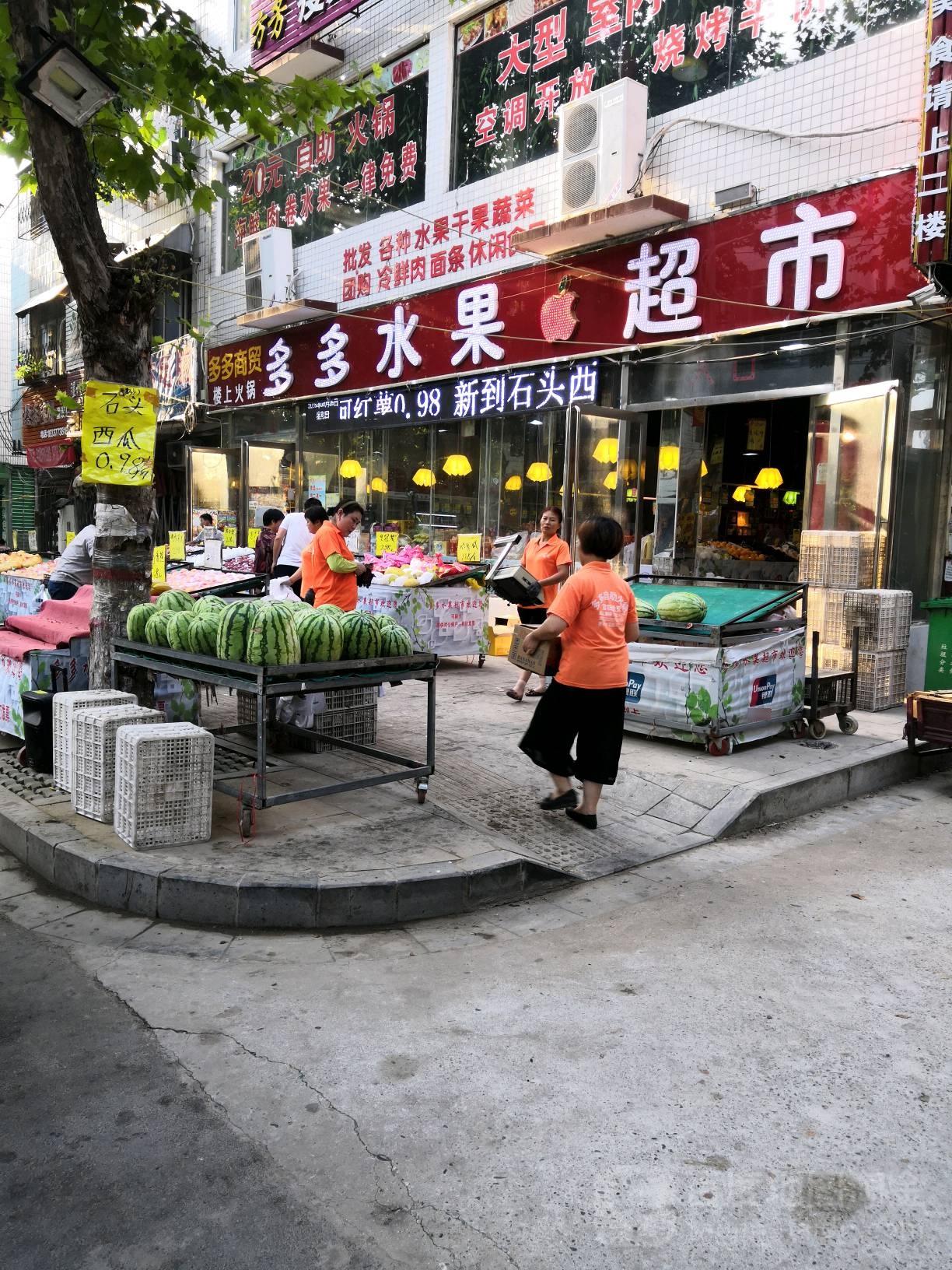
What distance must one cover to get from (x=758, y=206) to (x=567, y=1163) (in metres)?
10.6

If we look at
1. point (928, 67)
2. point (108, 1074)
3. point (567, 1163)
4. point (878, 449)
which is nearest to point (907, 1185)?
point (567, 1163)

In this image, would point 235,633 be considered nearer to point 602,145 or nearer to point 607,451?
point 607,451

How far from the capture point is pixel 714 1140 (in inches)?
116

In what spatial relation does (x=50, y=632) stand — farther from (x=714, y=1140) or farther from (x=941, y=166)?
(x=941, y=166)

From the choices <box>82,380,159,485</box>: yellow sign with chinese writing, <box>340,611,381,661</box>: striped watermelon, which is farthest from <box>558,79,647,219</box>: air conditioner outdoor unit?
<box>340,611,381,661</box>: striped watermelon

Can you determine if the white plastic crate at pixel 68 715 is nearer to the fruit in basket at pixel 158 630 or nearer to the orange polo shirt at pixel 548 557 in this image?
the fruit in basket at pixel 158 630

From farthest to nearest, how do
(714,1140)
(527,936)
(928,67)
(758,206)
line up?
1. (758,206)
2. (928,67)
3. (527,936)
4. (714,1140)

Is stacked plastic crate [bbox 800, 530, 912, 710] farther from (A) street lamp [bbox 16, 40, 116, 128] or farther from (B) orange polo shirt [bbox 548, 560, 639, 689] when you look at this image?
(A) street lamp [bbox 16, 40, 116, 128]

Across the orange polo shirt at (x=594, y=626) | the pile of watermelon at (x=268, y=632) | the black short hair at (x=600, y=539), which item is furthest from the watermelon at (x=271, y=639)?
the black short hair at (x=600, y=539)

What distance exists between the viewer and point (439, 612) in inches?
439

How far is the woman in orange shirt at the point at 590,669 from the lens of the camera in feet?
18.5

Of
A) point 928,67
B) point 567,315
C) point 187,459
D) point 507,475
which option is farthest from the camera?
point 187,459

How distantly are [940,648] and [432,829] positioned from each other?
579 cm

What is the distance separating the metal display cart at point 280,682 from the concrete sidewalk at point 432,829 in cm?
22
